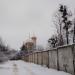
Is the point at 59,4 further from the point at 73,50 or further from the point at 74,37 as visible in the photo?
the point at 73,50

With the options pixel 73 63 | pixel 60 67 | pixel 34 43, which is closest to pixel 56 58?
pixel 60 67

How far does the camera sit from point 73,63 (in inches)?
556

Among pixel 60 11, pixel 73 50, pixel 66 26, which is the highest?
pixel 60 11

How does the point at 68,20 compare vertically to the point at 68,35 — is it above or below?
above

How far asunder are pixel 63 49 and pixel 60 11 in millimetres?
35954

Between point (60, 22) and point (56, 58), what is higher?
point (60, 22)

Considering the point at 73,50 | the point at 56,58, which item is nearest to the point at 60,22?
the point at 56,58

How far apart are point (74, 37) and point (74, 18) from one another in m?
4.07

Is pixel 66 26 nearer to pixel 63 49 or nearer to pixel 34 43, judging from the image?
pixel 63 49

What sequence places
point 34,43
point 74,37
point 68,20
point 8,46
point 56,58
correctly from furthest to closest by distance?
1. point 34,43
2. point 8,46
3. point 68,20
4. point 74,37
5. point 56,58

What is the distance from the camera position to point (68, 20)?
49656mm

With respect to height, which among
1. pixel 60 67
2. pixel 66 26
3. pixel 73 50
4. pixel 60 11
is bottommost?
pixel 60 67

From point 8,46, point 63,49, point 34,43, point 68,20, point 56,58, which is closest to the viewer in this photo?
point 63,49

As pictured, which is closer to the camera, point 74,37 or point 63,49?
point 63,49
